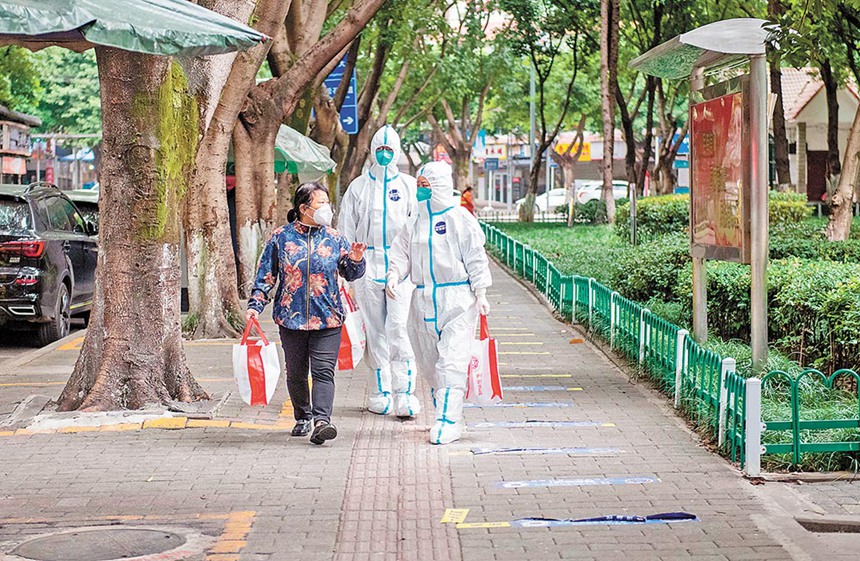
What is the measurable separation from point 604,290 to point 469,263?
474cm

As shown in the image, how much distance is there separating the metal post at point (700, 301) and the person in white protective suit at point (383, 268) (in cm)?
239

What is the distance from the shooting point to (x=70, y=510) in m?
6.90

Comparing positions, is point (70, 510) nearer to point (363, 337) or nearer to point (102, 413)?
point (102, 413)

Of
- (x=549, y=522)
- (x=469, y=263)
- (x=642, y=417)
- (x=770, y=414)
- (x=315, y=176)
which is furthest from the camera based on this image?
(x=315, y=176)

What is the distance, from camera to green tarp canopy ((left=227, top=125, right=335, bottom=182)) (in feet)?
64.7

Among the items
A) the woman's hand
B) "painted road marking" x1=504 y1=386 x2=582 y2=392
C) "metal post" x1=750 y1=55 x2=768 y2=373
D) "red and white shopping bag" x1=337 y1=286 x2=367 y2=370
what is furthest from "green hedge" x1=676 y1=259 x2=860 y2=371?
the woman's hand

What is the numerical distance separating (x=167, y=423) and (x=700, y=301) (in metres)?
4.33

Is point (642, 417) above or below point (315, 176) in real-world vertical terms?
below

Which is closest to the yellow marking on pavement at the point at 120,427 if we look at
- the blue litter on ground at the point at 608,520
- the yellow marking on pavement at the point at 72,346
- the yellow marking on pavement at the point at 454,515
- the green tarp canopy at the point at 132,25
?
the green tarp canopy at the point at 132,25

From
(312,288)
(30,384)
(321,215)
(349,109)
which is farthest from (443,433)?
(349,109)

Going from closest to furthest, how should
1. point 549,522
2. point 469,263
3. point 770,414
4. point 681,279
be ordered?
point 549,522
point 770,414
point 469,263
point 681,279

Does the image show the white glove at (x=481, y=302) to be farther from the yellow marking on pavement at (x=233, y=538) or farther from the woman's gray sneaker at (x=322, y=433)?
the yellow marking on pavement at (x=233, y=538)

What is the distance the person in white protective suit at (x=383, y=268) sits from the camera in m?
9.55

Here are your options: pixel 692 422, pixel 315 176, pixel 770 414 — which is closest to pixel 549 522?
pixel 770 414
